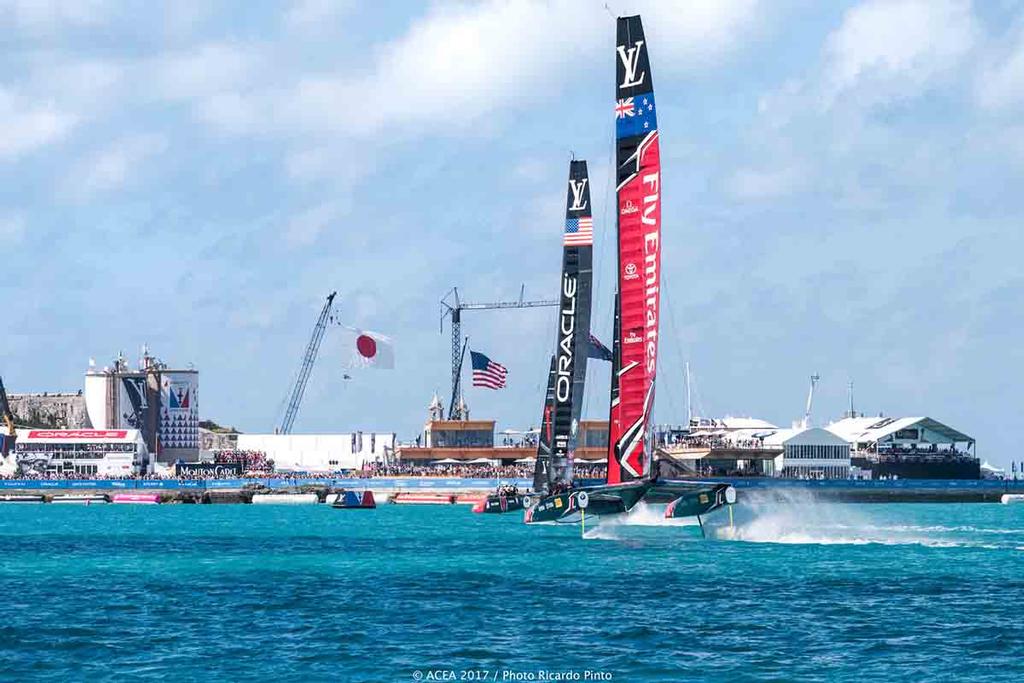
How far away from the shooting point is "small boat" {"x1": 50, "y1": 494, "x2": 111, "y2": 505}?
153 meters

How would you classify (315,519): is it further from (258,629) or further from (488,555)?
(258,629)

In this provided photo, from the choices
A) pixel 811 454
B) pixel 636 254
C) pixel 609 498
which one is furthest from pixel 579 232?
pixel 811 454

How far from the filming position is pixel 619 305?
66.0 metres

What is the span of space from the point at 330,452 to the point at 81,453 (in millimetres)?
30662

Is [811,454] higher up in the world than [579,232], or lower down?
lower down

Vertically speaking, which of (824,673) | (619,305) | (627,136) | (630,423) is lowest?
(824,673)

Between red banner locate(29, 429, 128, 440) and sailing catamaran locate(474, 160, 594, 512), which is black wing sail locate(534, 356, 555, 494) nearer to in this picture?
sailing catamaran locate(474, 160, 594, 512)

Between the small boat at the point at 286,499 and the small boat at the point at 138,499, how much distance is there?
34.3 ft

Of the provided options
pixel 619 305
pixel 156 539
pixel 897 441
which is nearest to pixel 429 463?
pixel 897 441

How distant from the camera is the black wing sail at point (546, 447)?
315 feet

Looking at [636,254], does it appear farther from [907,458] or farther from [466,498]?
[907,458]

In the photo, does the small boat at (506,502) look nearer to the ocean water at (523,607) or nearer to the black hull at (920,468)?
the ocean water at (523,607)

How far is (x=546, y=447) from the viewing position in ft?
323

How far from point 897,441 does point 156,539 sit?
457 feet
